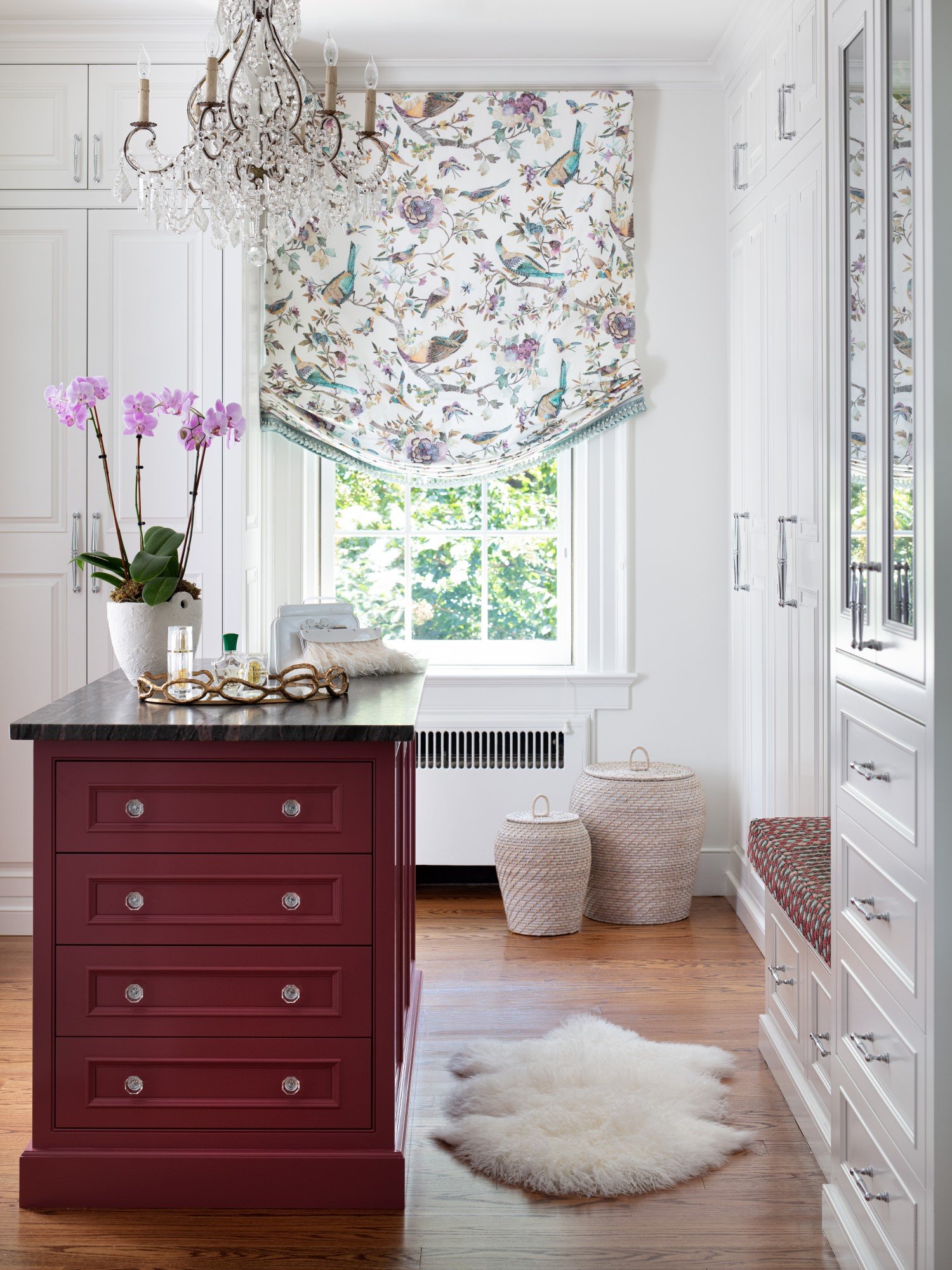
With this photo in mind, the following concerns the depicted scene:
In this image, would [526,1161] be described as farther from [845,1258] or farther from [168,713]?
[168,713]

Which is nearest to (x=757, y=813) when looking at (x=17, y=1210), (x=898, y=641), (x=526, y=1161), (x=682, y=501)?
(x=682, y=501)

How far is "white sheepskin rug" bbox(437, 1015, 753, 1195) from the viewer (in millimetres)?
2273

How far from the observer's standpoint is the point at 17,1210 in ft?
7.09

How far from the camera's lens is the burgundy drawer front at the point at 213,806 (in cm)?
212

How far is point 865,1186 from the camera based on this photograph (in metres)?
1.89

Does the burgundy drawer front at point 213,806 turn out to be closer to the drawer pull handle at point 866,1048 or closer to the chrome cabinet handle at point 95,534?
the drawer pull handle at point 866,1048

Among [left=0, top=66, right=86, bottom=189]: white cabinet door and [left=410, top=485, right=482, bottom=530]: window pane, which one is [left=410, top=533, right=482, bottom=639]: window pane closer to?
[left=410, top=485, right=482, bottom=530]: window pane

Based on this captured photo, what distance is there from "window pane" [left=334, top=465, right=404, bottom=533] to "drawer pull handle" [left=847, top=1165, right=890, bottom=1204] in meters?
2.86

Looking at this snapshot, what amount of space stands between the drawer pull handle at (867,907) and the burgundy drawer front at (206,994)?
0.82 metres

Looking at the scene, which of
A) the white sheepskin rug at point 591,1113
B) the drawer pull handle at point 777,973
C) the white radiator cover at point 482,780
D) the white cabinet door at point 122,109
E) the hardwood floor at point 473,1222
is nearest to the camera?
the hardwood floor at point 473,1222

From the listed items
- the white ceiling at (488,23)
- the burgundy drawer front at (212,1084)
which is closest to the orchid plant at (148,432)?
the burgundy drawer front at (212,1084)

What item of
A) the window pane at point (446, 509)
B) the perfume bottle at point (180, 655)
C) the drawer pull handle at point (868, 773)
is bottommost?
the drawer pull handle at point (868, 773)

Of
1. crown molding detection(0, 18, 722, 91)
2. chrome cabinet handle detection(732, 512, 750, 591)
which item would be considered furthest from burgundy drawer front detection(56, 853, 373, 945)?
crown molding detection(0, 18, 722, 91)

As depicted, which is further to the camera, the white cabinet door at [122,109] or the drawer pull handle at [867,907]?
the white cabinet door at [122,109]
